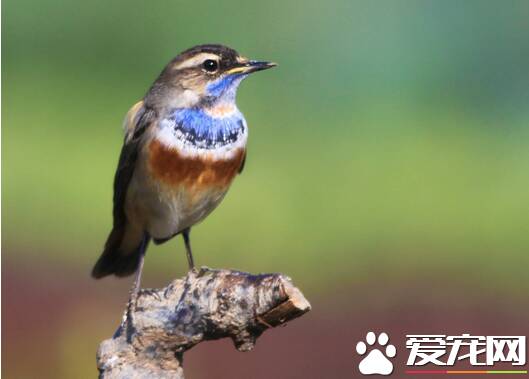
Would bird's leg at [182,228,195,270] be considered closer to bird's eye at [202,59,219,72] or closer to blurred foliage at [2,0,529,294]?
bird's eye at [202,59,219,72]

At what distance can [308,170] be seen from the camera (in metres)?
8.48

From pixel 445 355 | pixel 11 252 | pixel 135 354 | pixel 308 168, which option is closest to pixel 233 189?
pixel 308 168

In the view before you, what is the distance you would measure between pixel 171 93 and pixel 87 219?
9.02 feet

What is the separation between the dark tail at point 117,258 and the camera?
233 inches

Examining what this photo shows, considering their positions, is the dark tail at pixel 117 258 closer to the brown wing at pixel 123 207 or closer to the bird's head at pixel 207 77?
the brown wing at pixel 123 207

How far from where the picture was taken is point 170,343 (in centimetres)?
461

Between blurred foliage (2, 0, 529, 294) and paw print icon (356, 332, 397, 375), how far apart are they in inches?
47.1

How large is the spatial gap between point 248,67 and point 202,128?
336 mm

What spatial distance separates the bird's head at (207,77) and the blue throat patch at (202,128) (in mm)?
54

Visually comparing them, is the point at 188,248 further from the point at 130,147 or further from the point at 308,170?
the point at 308,170

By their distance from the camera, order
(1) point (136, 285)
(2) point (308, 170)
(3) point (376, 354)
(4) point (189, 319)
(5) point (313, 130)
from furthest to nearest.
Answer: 1. (5) point (313, 130)
2. (2) point (308, 170)
3. (3) point (376, 354)
4. (1) point (136, 285)
5. (4) point (189, 319)

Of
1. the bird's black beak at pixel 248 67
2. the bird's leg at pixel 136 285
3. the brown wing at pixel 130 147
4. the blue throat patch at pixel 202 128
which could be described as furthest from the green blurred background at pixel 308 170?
the bird's black beak at pixel 248 67

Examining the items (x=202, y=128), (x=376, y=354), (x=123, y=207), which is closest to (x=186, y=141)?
(x=202, y=128)

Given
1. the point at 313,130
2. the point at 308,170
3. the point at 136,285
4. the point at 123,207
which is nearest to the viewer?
the point at 136,285
